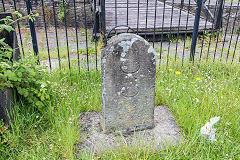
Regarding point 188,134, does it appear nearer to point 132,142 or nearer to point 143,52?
point 132,142

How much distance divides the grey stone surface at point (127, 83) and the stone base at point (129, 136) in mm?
90

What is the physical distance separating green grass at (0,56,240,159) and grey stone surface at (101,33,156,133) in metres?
0.35

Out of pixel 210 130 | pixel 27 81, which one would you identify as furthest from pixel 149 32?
pixel 210 130

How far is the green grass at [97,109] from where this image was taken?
2051 mm

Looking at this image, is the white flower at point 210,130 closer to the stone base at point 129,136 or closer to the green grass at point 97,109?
the green grass at point 97,109

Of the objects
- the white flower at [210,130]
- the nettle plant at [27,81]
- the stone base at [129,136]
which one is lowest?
the stone base at [129,136]

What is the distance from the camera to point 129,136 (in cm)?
235

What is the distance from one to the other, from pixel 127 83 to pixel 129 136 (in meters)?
0.58

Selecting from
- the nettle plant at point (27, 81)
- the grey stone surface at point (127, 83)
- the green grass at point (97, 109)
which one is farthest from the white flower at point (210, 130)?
the nettle plant at point (27, 81)

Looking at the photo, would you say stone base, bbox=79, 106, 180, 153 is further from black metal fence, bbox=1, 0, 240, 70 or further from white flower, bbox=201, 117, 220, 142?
black metal fence, bbox=1, 0, 240, 70

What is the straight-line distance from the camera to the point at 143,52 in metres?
2.13

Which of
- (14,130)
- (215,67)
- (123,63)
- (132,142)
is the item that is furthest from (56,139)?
(215,67)

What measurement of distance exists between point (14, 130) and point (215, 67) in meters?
3.43

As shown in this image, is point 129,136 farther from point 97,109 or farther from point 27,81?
point 27,81
